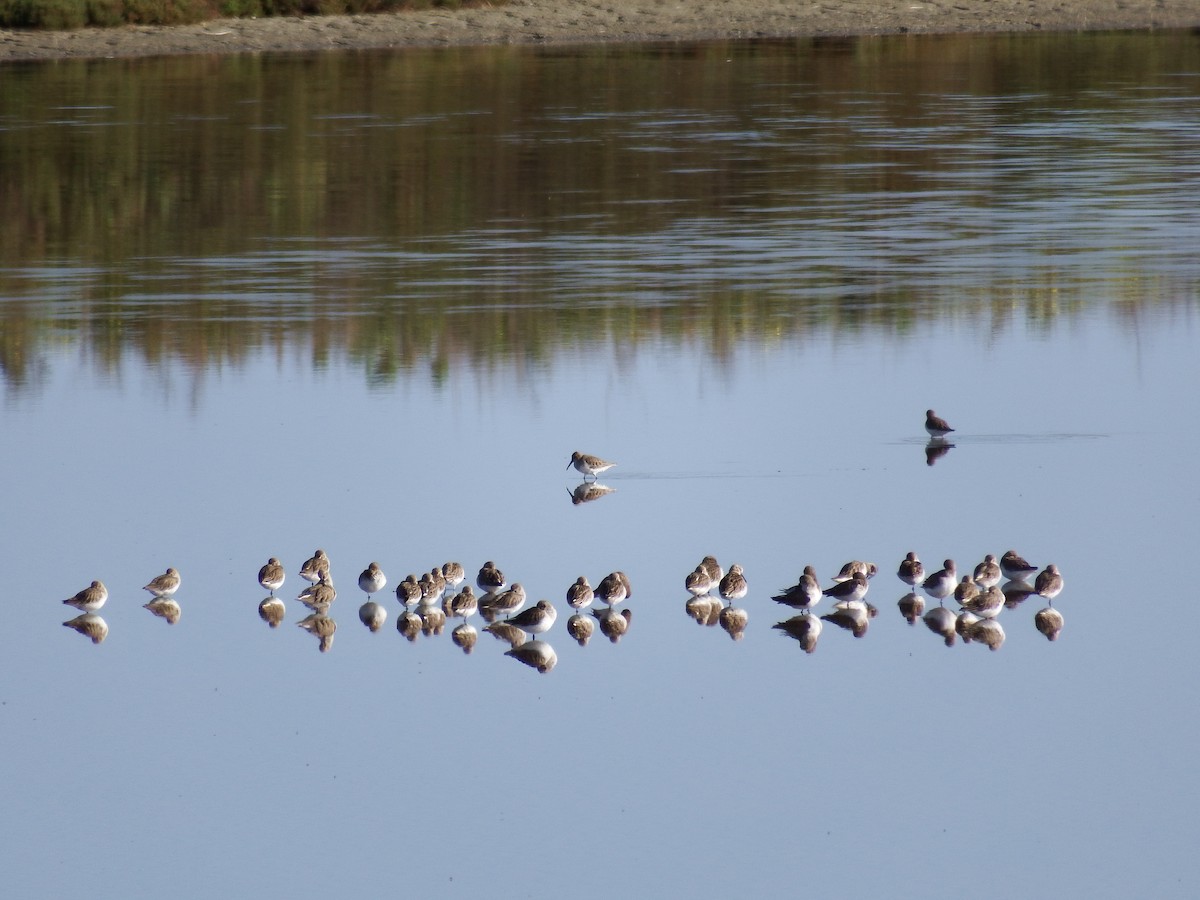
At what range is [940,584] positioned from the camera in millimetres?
9164

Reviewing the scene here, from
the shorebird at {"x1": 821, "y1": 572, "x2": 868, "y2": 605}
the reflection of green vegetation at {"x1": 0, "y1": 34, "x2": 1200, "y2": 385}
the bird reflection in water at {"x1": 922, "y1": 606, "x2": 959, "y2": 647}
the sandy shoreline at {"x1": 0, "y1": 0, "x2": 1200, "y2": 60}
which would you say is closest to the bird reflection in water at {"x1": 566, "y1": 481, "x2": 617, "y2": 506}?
the shorebird at {"x1": 821, "y1": 572, "x2": 868, "y2": 605}

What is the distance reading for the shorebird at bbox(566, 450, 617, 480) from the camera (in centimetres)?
1113

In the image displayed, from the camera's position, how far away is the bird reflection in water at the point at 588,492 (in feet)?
35.7

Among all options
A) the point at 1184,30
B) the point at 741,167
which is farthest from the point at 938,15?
the point at 741,167

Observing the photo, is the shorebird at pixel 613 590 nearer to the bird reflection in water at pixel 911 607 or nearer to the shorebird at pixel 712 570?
the shorebird at pixel 712 570

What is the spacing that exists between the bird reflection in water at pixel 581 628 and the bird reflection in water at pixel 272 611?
1.26 metres

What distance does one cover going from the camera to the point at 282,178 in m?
24.5

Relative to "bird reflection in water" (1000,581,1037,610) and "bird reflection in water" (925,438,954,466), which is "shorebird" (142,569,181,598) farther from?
"bird reflection in water" (925,438,954,466)

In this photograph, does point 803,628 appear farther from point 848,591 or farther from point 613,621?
point 613,621

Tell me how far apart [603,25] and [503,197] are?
25062mm

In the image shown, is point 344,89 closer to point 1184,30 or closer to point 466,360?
point 1184,30

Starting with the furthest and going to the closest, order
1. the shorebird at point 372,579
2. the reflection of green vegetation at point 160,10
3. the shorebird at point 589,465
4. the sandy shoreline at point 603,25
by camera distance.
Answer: the reflection of green vegetation at point 160,10 < the sandy shoreline at point 603,25 < the shorebird at point 589,465 < the shorebird at point 372,579

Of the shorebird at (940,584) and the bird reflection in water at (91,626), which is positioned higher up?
the shorebird at (940,584)

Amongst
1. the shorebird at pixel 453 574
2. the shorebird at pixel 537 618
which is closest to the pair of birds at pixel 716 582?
the shorebird at pixel 537 618
